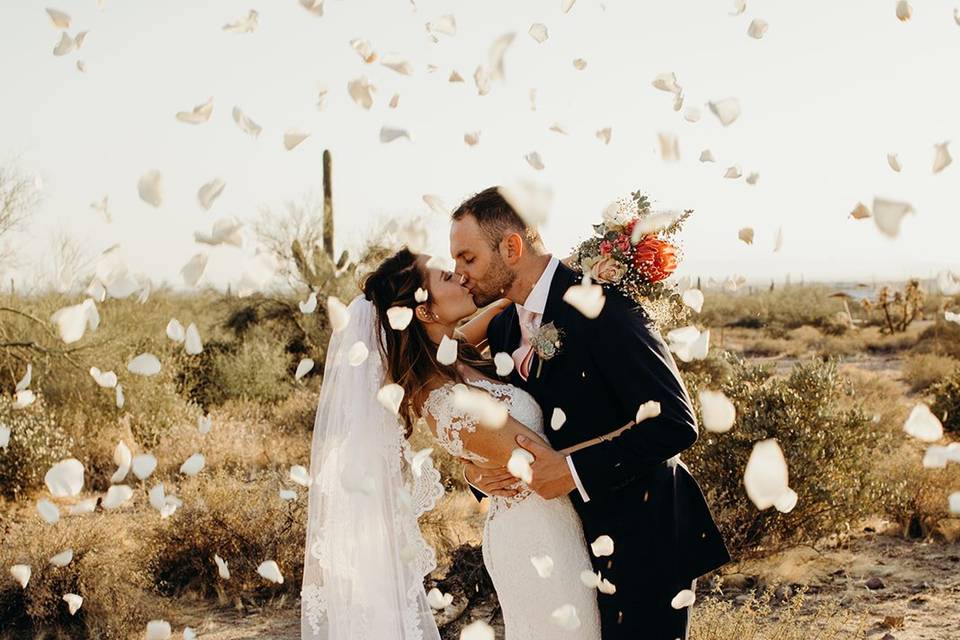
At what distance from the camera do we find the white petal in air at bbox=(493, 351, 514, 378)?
3.55 m

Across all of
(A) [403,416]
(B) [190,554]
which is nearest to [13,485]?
(B) [190,554]

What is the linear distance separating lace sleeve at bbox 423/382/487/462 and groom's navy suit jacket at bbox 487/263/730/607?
301 mm

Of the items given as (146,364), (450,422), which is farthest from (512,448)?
(146,364)

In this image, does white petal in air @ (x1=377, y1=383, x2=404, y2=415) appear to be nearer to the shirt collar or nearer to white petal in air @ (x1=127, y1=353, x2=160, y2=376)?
the shirt collar

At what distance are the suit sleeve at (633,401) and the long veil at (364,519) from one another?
836 millimetres

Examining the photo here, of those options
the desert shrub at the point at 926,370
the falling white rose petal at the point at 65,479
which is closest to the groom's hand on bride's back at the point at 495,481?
the falling white rose petal at the point at 65,479

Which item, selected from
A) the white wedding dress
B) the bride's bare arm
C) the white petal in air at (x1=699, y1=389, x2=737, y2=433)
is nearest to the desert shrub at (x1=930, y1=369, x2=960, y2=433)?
the bride's bare arm

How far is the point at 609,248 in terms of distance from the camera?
3449 mm

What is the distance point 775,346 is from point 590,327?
28.2 meters

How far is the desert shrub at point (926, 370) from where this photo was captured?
18391 mm

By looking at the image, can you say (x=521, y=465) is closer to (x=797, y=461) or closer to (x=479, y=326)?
(x=479, y=326)

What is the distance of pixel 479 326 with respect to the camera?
405 cm

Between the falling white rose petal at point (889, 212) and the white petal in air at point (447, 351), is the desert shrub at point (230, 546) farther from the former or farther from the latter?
the falling white rose petal at point (889, 212)

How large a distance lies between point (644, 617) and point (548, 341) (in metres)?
0.99
